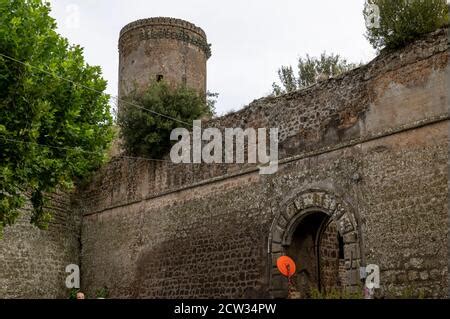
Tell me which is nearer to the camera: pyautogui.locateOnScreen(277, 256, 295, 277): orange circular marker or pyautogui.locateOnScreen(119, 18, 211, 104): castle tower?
pyautogui.locateOnScreen(277, 256, 295, 277): orange circular marker

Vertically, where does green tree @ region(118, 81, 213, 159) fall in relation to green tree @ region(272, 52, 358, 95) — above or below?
below

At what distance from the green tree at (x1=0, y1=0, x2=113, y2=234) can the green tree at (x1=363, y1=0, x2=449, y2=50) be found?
223 inches

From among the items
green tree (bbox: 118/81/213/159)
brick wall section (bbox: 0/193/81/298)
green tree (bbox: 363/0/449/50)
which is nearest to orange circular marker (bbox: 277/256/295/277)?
green tree (bbox: 363/0/449/50)

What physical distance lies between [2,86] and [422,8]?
774cm

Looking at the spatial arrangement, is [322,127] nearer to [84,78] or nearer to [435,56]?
[435,56]

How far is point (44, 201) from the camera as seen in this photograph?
12422 mm

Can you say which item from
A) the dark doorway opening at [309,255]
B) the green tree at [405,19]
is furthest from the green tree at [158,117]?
the green tree at [405,19]

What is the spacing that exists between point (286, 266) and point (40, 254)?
8.00 m

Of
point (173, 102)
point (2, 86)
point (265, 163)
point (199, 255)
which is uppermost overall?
point (173, 102)

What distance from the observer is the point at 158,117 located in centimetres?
1538

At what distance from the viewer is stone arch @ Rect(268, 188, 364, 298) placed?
10992mm

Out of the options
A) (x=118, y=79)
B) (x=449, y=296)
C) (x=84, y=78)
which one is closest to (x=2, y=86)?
(x=84, y=78)

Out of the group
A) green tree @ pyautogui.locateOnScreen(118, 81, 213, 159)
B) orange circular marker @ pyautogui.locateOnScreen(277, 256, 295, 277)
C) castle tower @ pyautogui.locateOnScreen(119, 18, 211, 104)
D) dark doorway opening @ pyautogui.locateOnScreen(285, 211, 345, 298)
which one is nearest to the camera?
orange circular marker @ pyautogui.locateOnScreen(277, 256, 295, 277)

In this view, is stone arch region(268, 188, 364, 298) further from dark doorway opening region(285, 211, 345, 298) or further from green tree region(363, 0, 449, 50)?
green tree region(363, 0, 449, 50)
